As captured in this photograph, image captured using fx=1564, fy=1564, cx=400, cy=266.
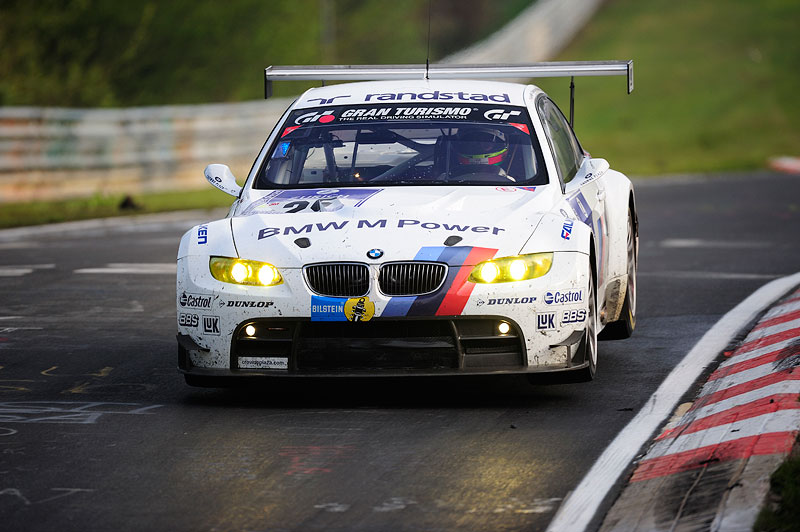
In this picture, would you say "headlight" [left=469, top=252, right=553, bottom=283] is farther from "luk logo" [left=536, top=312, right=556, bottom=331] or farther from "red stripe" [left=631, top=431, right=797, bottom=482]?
"red stripe" [left=631, top=431, right=797, bottom=482]

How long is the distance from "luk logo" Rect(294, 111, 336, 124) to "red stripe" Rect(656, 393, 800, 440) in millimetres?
3016

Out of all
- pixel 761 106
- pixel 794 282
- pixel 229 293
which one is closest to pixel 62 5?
pixel 761 106

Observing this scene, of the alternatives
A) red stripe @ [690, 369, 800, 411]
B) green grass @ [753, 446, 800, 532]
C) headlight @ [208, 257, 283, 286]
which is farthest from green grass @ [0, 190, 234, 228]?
green grass @ [753, 446, 800, 532]

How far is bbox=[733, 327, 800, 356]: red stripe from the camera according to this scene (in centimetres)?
858

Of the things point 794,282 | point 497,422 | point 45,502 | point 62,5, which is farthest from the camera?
point 62,5

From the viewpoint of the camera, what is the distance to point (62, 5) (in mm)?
33125

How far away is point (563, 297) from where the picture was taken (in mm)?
7223

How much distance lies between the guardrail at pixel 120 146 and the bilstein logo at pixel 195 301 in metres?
15.9

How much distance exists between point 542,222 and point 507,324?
591mm

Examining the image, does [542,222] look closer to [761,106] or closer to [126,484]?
[126,484]

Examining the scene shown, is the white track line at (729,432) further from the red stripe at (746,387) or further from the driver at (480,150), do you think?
the driver at (480,150)

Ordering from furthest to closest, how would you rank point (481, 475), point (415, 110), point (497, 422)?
point (415, 110) < point (497, 422) < point (481, 475)

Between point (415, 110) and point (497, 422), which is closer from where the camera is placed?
point (497, 422)

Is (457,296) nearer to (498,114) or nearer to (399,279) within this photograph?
(399,279)
